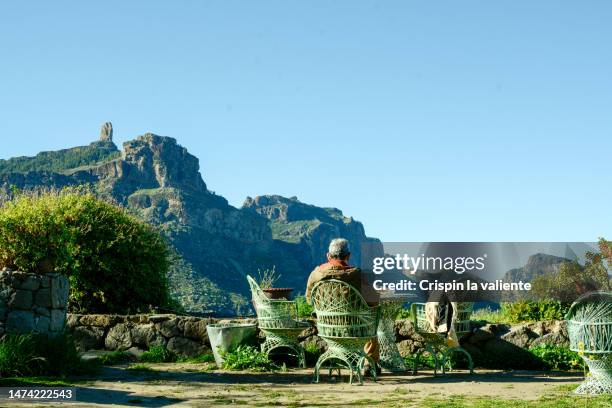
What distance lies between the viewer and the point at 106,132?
18100 cm

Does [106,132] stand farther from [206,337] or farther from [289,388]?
[289,388]

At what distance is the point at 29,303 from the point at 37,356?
83cm

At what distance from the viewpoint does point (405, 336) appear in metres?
11.5

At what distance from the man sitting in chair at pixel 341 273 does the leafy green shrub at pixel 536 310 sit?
157 inches

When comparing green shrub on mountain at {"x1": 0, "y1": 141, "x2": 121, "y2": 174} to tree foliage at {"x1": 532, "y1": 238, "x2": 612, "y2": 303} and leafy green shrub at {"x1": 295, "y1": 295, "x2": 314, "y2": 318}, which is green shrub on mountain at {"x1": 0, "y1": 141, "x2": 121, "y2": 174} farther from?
tree foliage at {"x1": 532, "y1": 238, "x2": 612, "y2": 303}

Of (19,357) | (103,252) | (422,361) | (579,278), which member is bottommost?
(422,361)

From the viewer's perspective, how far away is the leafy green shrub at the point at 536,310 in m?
12.3

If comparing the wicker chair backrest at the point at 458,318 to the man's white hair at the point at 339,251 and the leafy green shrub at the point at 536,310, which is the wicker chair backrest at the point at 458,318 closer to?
the man's white hair at the point at 339,251

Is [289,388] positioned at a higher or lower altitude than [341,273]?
lower

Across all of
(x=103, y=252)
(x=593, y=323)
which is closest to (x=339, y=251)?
(x=593, y=323)

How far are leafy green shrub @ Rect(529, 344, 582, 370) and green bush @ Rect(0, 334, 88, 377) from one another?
6.48 meters

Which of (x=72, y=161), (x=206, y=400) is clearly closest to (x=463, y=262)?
(x=206, y=400)

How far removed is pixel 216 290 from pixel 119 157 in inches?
2557

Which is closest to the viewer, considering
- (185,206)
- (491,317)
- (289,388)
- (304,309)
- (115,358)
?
(289,388)
